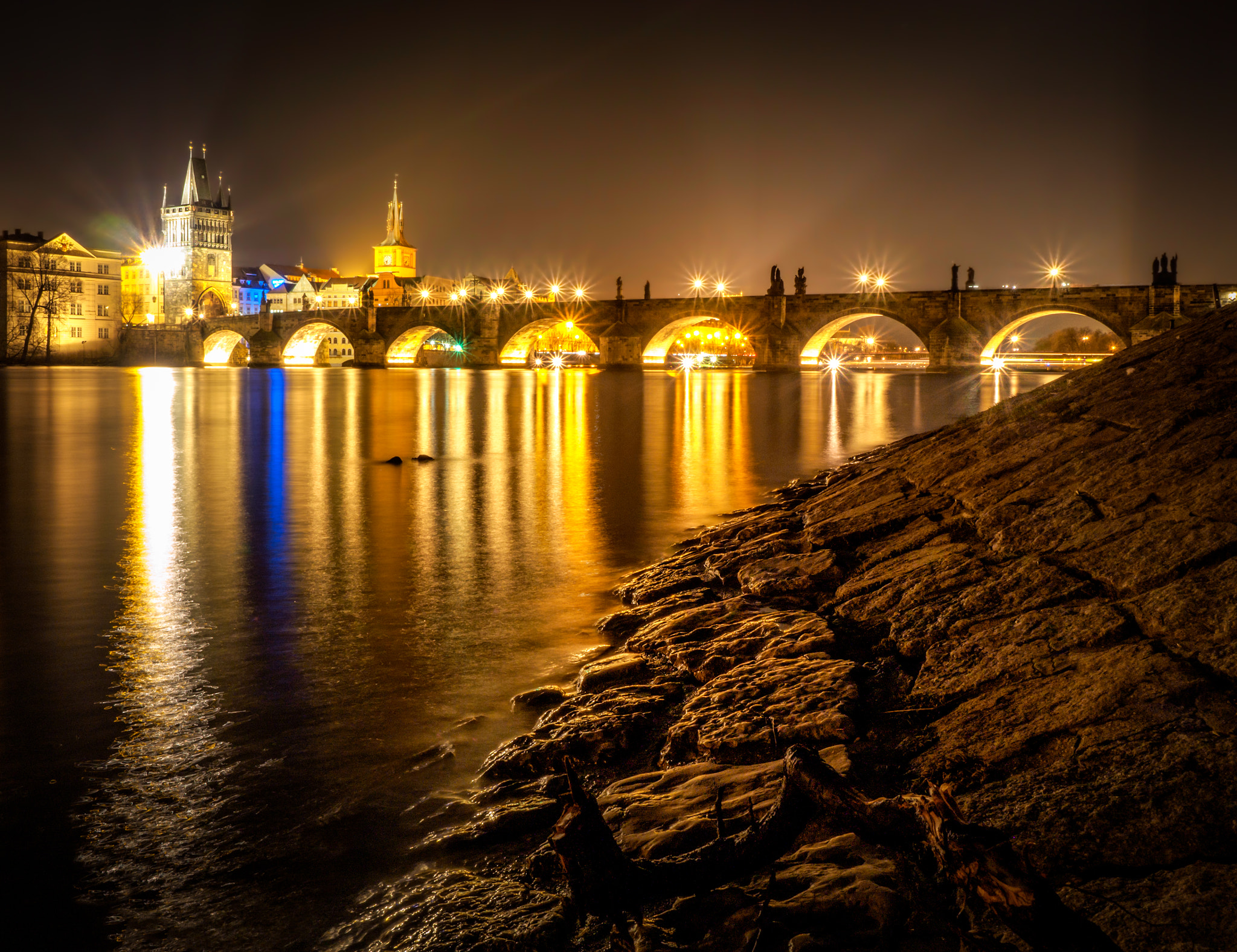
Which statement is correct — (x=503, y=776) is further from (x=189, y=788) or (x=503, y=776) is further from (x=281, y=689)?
(x=281, y=689)

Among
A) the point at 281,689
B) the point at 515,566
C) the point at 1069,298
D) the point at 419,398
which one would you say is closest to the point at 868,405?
the point at 419,398

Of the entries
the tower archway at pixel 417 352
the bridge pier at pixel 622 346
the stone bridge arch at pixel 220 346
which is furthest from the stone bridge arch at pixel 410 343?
the stone bridge arch at pixel 220 346

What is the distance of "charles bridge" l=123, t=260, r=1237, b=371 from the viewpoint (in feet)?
159

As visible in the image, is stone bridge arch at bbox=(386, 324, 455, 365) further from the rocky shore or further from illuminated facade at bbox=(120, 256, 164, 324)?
the rocky shore

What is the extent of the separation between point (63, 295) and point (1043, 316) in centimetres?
8431

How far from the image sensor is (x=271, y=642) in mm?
6230

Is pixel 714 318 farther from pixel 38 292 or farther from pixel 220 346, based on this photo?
pixel 38 292

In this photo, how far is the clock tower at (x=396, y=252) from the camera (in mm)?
138000

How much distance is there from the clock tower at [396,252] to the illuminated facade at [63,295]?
50.6m

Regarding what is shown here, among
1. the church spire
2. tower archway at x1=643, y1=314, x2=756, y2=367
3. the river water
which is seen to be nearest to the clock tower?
the church spire

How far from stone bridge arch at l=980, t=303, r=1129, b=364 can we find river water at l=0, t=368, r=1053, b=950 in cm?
3777

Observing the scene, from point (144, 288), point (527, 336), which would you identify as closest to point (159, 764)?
point (527, 336)

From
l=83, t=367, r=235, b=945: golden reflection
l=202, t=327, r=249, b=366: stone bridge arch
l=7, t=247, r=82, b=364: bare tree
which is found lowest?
l=83, t=367, r=235, b=945: golden reflection

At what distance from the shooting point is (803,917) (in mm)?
2729
